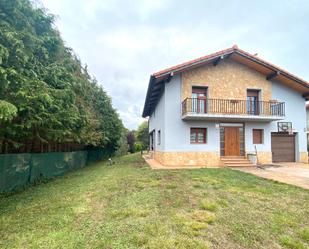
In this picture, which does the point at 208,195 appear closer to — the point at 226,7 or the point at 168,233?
the point at 168,233

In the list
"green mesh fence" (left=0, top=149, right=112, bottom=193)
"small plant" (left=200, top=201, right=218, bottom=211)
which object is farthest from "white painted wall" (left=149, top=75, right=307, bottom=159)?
"small plant" (left=200, top=201, right=218, bottom=211)

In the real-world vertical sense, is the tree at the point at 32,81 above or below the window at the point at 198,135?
above

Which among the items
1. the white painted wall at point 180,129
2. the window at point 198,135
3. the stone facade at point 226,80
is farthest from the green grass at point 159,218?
the stone facade at point 226,80

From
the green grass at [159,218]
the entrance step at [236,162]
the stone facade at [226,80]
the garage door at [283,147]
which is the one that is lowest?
the green grass at [159,218]

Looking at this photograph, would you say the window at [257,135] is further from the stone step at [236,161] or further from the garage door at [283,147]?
the stone step at [236,161]

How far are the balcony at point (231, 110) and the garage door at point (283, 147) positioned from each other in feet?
7.23

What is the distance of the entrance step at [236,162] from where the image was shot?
12.3 m

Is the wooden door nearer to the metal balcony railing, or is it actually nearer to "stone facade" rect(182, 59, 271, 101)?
the metal balcony railing

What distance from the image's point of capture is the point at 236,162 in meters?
12.5

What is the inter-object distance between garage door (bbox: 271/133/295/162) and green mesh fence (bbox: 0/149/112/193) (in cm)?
1404

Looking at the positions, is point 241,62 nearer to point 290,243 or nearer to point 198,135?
point 198,135

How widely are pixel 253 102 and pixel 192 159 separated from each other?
5.81 meters

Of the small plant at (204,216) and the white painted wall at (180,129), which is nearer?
the small plant at (204,216)

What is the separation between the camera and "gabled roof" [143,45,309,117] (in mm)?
11984
